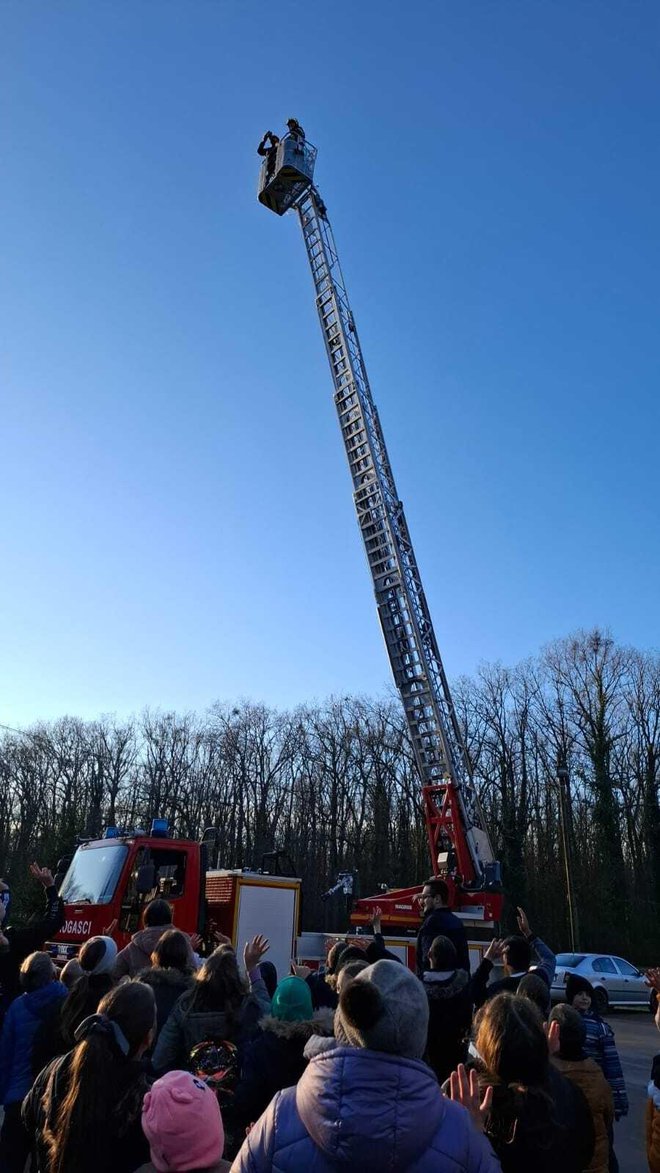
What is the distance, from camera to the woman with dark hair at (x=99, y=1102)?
2857mm

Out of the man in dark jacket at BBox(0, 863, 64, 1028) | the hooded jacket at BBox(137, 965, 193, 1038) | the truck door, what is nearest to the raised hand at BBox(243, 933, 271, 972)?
the hooded jacket at BBox(137, 965, 193, 1038)

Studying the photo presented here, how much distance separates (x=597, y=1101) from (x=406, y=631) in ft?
40.0

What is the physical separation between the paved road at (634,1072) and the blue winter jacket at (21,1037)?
5203mm

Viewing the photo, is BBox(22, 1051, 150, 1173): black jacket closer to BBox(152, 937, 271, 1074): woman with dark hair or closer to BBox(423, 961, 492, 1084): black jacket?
BBox(152, 937, 271, 1074): woman with dark hair

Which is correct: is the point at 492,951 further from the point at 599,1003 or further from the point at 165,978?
the point at 165,978

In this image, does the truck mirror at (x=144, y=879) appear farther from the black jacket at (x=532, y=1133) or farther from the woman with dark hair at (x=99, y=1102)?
the black jacket at (x=532, y=1133)

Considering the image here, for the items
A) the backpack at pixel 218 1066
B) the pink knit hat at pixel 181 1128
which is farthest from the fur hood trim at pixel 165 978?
the pink knit hat at pixel 181 1128

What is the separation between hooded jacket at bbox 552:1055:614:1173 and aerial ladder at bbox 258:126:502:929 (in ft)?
32.6

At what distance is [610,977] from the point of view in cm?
2097

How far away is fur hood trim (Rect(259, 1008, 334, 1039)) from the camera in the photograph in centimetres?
347

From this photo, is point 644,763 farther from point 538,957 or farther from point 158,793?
point 538,957

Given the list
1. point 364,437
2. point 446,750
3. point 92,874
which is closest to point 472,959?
point 446,750

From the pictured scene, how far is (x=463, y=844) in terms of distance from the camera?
1482cm

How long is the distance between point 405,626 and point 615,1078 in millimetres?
11034
